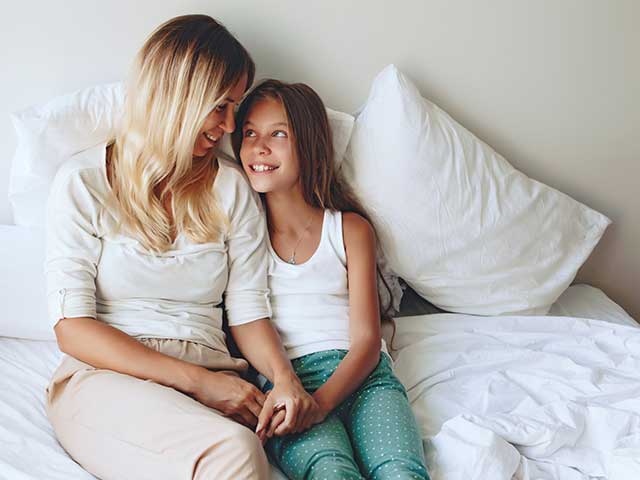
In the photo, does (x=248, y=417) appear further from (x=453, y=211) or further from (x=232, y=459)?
(x=453, y=211)

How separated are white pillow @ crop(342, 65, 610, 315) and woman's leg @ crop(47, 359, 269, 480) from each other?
2.08 ft

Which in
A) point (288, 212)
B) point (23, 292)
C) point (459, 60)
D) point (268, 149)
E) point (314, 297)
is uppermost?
point (459, 60)

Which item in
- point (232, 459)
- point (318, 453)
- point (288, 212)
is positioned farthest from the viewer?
point (288, 212)

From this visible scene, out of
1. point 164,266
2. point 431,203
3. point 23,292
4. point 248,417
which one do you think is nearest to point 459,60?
point 431,203

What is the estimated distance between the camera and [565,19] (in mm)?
1750

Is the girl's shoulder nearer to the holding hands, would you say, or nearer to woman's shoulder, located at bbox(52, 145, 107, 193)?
the holding hands

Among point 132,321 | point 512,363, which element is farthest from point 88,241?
point 512,363

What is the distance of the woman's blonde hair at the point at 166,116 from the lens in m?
1.37

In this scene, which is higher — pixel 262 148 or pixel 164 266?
pixel 262 148

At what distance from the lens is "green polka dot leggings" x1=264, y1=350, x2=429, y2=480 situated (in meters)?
1.22

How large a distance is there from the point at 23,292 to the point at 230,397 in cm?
49

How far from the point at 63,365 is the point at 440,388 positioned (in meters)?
0.69

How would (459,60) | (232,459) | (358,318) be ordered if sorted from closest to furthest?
1. (232,459)
2. (358,318)
3. (459,60)

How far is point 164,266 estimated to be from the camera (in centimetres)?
138
